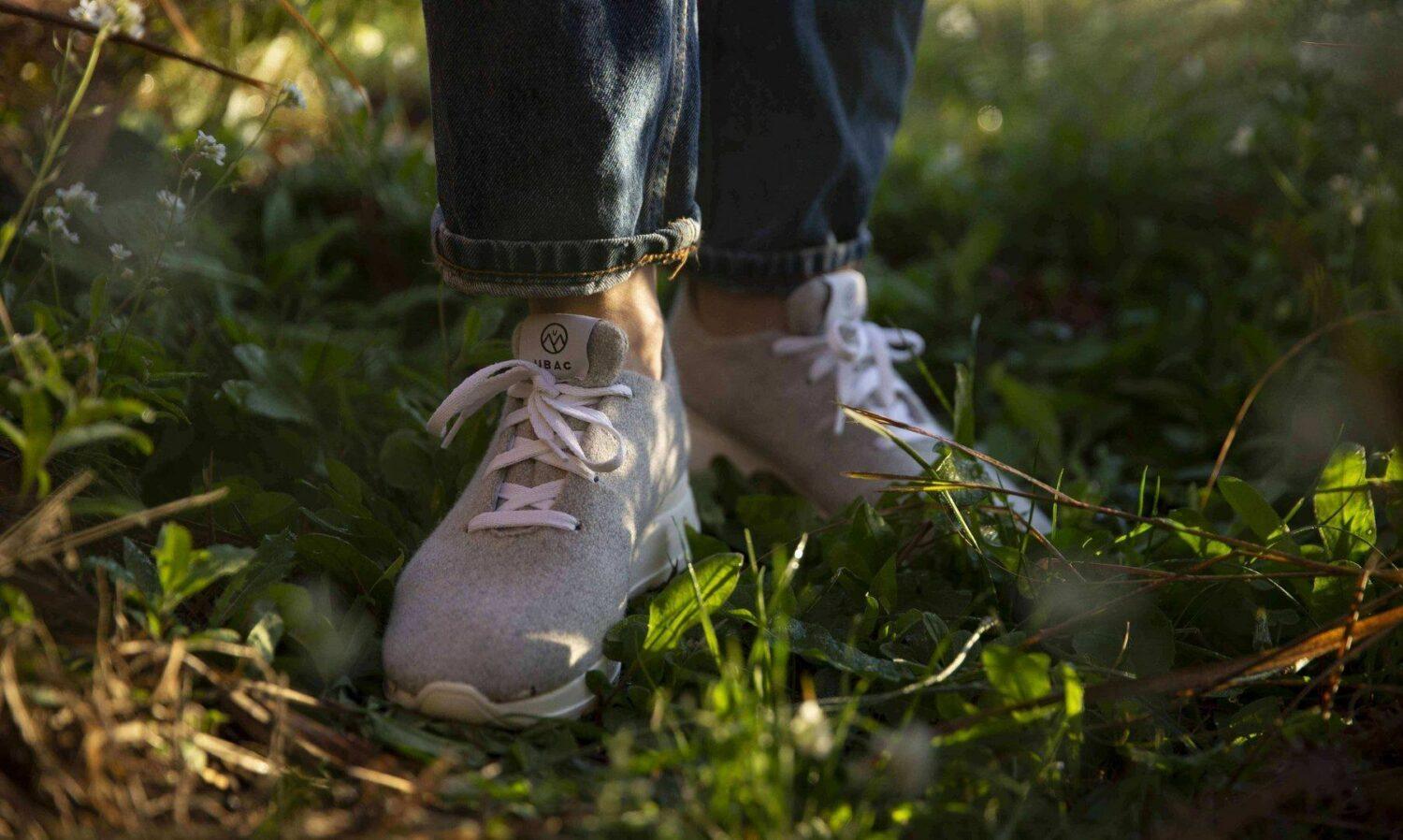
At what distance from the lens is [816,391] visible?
4.69 ft

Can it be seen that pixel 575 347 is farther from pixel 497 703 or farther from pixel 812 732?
pixel 812 732

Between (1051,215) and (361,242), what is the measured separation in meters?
1.52

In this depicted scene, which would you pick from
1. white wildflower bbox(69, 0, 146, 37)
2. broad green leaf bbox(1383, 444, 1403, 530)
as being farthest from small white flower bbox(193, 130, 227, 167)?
broad green leaf bbox(1383, 444, 1403, 530)

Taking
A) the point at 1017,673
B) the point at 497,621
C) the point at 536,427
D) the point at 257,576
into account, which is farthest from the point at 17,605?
the point at 1017,673

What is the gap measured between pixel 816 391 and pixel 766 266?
181 mm

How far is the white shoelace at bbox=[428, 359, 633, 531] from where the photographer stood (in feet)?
3.45

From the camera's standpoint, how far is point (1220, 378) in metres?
1.78

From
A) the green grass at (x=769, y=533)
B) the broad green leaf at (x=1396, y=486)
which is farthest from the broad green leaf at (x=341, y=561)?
the broad green leaf at (x=1396, y=486)

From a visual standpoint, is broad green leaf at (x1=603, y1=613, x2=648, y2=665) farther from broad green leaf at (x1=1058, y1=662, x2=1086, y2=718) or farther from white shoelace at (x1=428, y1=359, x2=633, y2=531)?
broad green leaf at (x1=1058, y1=662, x2=1086, y2=718)

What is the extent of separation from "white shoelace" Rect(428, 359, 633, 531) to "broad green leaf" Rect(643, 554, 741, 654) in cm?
12

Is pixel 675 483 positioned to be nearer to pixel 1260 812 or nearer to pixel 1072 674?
pixel 1072 674

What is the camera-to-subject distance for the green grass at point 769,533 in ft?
2.53

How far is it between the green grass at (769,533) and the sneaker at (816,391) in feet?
0.30

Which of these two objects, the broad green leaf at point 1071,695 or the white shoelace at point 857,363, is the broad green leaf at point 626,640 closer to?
the broad green leaf at point 1071,695
